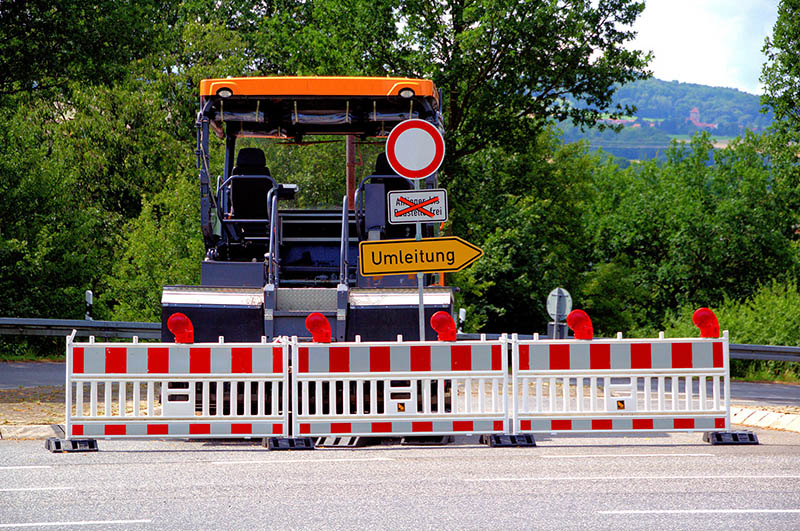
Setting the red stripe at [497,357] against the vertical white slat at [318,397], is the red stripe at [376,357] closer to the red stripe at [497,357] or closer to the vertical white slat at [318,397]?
the vertical white slat at [318,397]

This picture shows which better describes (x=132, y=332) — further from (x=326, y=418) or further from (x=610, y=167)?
(x=610, y=167)

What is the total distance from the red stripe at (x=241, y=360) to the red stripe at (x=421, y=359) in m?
1.42

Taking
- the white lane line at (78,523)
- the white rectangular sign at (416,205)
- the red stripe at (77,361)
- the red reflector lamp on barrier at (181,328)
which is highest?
the white rectangular sign at (416,205)

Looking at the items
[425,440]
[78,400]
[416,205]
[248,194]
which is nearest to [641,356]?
[425,440]

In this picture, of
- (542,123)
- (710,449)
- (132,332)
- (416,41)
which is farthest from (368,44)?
(710,449)

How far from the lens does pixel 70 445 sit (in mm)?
8961

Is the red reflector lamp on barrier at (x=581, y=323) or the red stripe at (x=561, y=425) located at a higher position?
the red reflector lamp on barrier at (x=581, y=323)

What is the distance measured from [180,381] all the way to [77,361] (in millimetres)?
901

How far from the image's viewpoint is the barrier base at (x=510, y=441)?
30.4 ft

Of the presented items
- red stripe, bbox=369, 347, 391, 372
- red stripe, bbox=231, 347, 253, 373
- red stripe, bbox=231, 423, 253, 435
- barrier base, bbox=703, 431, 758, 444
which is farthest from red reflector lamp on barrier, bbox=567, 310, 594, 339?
red stripe, bbox=231, 423, 253, 435

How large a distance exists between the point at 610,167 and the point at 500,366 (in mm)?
66414

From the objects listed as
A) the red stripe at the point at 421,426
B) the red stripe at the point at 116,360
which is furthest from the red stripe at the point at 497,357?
the red stripe at the point at 116,360

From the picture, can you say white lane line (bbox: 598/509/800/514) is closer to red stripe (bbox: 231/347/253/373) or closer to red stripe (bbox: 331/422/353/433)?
red stripe (bbox: 331/422/353/433)

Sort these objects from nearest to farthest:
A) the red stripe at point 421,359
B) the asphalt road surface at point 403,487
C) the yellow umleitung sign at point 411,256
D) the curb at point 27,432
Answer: the asphalt road surface at point 403,487 < the red stripe at point 421,359 < the yellow umleitung sign at point 411,256 < the curb at point 27,432
